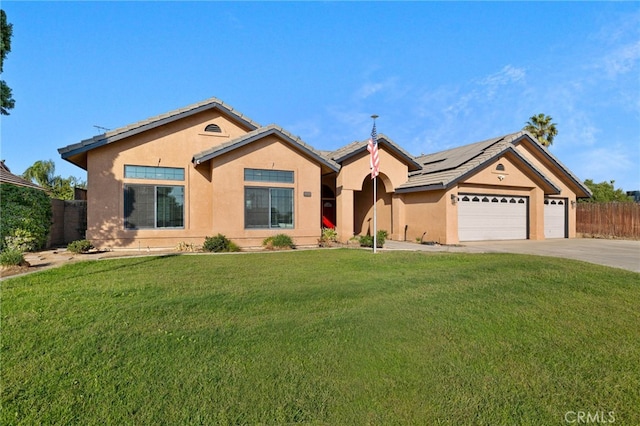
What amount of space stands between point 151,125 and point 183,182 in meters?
2.58

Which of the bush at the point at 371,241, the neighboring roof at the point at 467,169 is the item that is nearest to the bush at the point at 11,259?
the bush at the point at 371,241

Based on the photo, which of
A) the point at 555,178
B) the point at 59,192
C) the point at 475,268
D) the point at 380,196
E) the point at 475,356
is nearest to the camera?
the point at 475,356

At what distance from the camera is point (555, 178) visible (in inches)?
887

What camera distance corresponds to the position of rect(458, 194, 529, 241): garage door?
60.6ft

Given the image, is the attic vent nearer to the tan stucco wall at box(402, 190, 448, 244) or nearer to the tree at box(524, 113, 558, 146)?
the tan stucco wall at box(402, 190, 448, 244)

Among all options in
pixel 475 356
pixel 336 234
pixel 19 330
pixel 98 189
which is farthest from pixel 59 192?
pixel 475 356

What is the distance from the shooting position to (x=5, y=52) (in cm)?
1078

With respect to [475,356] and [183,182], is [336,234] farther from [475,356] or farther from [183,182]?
[475,356]

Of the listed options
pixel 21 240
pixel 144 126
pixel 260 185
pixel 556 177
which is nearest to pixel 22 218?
pixel 21 240

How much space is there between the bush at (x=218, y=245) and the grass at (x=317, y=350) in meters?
5.35

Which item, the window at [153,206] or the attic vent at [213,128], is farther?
the attic vent at [213,128]

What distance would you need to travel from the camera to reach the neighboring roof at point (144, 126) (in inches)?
503

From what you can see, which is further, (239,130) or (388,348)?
(239,130)

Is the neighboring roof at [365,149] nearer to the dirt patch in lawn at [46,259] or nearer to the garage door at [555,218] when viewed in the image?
the garage door at [555,218]
